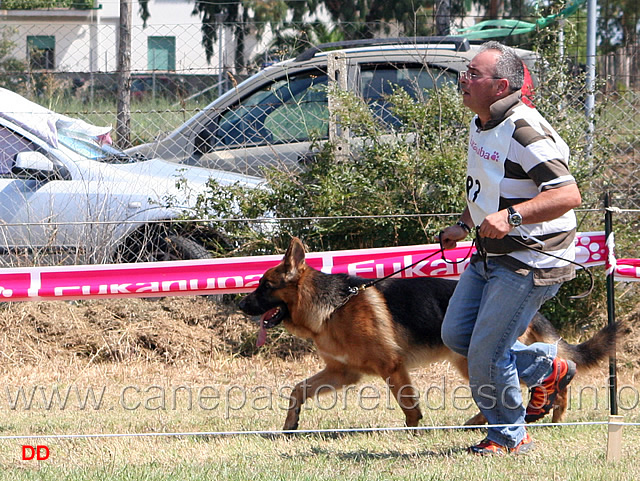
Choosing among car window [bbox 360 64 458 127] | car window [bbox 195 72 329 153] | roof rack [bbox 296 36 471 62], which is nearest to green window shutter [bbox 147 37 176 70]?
roof rack [bbox 296 36 471 62]

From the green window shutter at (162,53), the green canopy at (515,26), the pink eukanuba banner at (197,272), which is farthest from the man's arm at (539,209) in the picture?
the green window shutter at (162,53)

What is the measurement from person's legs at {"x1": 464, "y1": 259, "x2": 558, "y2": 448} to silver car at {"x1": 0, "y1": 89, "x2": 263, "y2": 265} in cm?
353

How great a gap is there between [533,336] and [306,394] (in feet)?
4.49

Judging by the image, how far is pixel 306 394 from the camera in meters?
4.75

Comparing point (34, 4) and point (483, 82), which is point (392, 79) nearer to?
point (483, 82)

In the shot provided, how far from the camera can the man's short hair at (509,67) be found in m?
3.55

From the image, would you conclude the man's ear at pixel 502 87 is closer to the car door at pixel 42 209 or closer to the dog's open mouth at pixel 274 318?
the dog's open mouth at pixel 274 318

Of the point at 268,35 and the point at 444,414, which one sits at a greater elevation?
the point at 268,35

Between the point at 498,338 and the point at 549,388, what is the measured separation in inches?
22.3

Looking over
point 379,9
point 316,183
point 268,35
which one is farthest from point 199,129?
point 379,9

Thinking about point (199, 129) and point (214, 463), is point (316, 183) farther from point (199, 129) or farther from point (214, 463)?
point (214, 463)

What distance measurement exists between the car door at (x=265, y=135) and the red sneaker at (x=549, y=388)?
12.0ft

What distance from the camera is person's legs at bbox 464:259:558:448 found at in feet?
11.8

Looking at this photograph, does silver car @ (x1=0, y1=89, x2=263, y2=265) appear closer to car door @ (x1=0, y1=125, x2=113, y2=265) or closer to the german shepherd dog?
car door @ (x1=0, y1=125, x2=113, y2=265)
